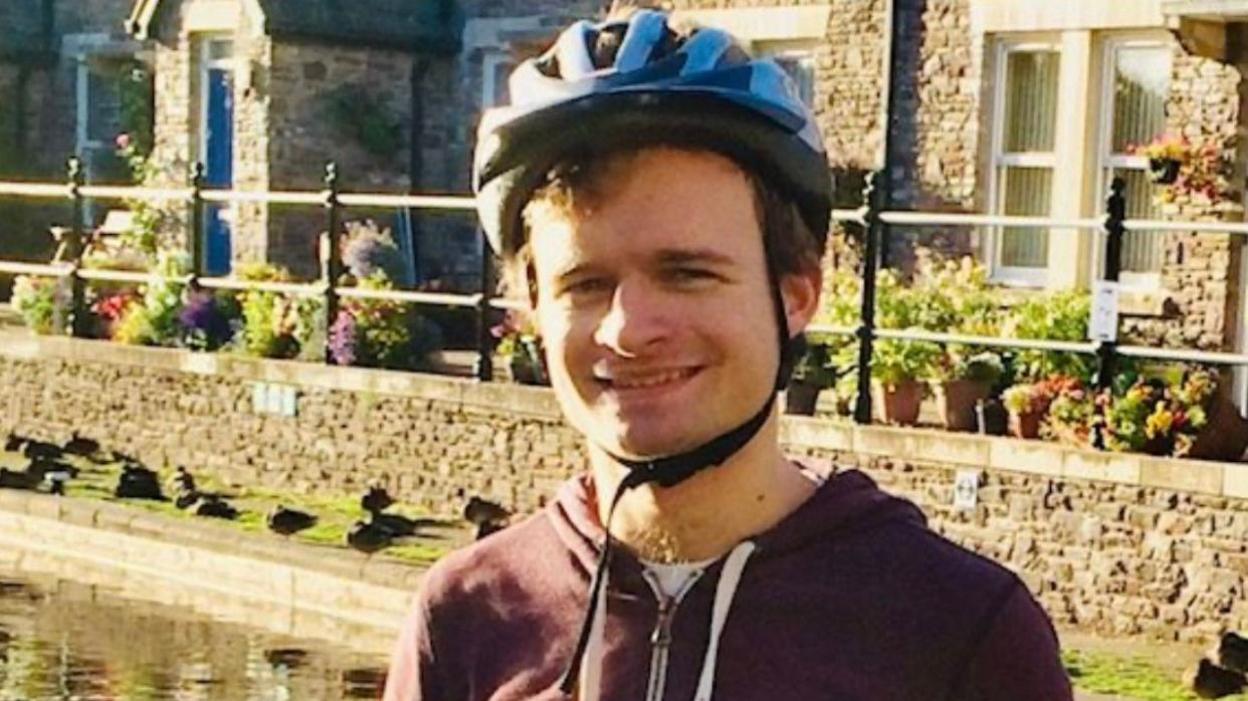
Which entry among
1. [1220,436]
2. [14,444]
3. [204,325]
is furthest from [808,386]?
[14,444]

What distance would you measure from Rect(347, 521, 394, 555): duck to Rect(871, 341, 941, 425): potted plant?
2.75m

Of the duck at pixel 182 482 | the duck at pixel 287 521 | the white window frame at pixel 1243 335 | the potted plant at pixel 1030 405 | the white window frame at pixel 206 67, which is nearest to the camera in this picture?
the potted plant at pixel 1030 405

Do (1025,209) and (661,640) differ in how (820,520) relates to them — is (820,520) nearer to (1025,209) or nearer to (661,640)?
(661,640)

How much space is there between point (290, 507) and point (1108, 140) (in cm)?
578

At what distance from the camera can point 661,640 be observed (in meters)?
2.31

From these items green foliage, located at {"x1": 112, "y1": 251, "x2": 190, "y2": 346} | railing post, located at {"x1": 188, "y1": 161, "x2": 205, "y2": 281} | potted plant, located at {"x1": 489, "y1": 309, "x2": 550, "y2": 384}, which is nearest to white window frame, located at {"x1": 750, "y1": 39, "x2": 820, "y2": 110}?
potted plant, located at {"x1": 489, "y1": 309, "x2": 550, "y2": 384}

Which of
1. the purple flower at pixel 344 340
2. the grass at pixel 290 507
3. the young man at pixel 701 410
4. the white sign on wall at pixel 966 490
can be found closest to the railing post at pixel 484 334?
the grass at pixel 290 507

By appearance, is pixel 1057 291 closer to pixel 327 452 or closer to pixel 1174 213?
pixel 1174 213

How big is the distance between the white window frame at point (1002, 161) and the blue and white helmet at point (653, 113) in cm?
1370

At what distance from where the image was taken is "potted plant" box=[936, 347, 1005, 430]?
1244 centimetres

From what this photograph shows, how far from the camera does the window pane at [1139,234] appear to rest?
49.9 feet

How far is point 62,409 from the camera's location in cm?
1786

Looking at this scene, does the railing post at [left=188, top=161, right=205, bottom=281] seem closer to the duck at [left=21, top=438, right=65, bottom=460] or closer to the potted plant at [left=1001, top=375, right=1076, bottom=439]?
the duck at [left=21, top=438, right=65, bottom=460]

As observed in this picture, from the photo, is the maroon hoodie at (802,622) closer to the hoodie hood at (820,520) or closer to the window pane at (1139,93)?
the hoodie hood at (820,520)
